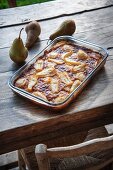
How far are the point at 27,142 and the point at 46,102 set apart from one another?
0.18m

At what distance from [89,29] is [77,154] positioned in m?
0.77

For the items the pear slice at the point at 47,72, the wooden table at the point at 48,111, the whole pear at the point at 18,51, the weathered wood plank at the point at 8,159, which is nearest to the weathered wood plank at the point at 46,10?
the wooden table at the point at 48,111

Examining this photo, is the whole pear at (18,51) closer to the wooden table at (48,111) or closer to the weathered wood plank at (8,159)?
the wooden table at (48,111)

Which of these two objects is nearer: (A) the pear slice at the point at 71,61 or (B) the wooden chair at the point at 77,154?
(B) the wooden chair at the point at 77,154

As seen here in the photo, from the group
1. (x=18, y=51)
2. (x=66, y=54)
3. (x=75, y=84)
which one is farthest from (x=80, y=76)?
(x=18, y=51)

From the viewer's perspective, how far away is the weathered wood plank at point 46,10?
147cm

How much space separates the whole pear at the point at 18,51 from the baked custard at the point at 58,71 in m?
0.07

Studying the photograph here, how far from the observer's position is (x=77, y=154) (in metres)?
0.75

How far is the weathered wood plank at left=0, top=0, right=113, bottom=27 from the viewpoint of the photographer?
4.83 ft

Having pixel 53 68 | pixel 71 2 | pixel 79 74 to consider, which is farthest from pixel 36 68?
pixel 71 2

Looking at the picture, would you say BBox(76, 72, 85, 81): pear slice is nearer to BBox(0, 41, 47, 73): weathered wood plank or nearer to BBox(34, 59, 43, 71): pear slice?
BBox(34, 59, 43, 71): pear slice

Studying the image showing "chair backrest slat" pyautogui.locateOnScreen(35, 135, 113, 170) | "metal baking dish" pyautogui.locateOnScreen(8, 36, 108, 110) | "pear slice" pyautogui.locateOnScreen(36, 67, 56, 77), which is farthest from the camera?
"pear slice" pyautogui.locateOnScreen(36, 67, 56, 77)

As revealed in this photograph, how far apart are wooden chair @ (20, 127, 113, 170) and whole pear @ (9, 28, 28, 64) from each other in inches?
15.0

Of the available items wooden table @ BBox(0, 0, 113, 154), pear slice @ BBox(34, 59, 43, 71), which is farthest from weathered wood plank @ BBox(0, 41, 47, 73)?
pear slice @ BBox(34, 59, 43, 71)
